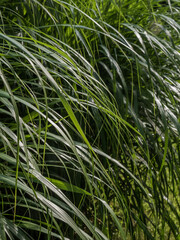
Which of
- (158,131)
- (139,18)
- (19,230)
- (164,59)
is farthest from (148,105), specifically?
(19,230)

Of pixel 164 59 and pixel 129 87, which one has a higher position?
pixel 164 59

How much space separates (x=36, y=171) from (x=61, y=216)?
95 mm

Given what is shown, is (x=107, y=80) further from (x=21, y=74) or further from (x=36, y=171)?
(x=36, y=171)

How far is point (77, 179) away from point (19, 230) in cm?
31

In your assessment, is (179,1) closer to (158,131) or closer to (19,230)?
(158,131)

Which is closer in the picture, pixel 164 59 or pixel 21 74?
pixel 21 74

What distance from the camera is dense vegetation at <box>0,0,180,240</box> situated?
2.48ft

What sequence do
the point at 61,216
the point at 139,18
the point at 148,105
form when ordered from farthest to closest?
the point at 139,18 < the point at 148,105 < the point at 61,216

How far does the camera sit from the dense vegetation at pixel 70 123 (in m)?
0.75

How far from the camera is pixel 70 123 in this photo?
1183mm

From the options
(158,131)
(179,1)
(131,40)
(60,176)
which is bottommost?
(60,176)

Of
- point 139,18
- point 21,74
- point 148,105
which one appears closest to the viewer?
point 21,74

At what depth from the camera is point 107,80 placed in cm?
144

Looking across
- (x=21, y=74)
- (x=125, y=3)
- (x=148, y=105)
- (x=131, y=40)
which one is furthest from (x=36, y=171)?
(x=125, y=3)
